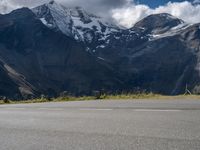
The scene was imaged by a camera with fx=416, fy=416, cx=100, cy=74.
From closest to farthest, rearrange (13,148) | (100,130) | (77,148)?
(77,148) → (13,148) → (100,130)

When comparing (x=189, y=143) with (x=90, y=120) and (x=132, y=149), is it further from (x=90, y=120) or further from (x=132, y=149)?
(x=90, y=120)

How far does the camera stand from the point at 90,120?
12.2 metres

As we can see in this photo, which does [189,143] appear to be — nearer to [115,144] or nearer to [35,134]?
[115,144]

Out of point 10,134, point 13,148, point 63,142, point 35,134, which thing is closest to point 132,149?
point 63,142

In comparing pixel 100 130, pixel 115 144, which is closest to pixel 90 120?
pixel 100 130

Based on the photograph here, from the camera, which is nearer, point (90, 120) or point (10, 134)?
point (10, 134)

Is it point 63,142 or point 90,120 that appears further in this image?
point 90,120

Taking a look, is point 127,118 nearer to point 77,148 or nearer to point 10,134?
point 10,134

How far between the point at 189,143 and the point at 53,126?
494cm

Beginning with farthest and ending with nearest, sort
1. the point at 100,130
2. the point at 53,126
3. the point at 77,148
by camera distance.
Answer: the point at 53,126 → the point at 100,130 → the point at 77,148

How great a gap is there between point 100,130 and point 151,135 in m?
1.67

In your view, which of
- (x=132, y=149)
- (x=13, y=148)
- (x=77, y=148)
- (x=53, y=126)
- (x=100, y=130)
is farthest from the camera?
(x=53, y=126)

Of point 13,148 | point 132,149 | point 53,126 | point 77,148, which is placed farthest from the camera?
point 53,126

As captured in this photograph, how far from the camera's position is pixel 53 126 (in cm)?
1156
